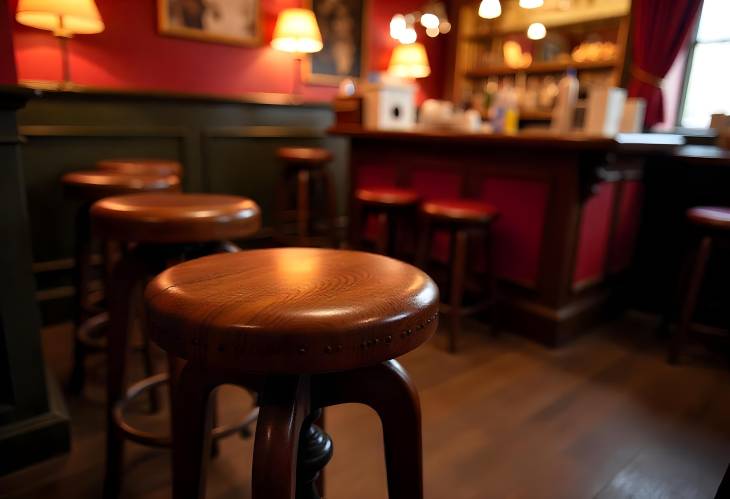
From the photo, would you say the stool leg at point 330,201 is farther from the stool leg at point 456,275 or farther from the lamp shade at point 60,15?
the lamp shade at point 60,15

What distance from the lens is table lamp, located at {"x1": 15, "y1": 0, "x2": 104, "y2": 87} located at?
7.50 feet

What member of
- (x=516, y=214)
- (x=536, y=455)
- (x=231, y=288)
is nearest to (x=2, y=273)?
(x=231, y=288)

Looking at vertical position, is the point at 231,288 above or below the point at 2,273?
above

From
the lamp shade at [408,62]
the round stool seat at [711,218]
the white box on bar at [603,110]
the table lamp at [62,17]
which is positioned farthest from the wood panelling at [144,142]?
the round stool seat at [711,218]

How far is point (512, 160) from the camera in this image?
2375 mm

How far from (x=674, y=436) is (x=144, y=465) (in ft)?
5.64

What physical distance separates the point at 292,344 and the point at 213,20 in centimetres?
351

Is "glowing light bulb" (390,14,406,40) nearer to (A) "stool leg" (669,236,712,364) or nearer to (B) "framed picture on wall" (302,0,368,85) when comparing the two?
(B) "framed picture on wall" (302,0,368,85)

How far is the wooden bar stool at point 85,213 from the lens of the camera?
164cm

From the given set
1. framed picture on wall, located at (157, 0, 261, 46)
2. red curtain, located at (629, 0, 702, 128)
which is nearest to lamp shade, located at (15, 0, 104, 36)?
framed picture on wall, located at (157, 0, 261, 46)

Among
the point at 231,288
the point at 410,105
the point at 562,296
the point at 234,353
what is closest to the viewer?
the point at 234,353

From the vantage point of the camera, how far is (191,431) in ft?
2.68

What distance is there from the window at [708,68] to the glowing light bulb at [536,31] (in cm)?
118

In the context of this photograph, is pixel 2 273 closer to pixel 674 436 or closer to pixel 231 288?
pixel 231 288
